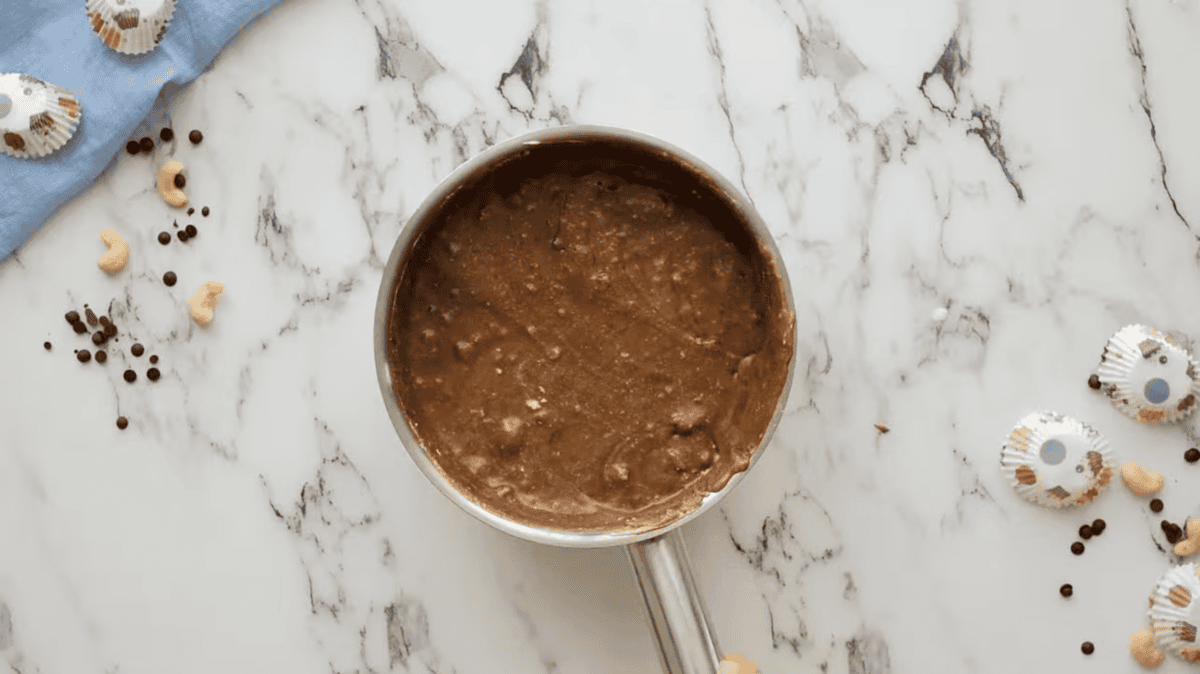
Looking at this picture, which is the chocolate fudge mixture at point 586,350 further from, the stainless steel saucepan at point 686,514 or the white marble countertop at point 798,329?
the white marble countertop at point 798,329

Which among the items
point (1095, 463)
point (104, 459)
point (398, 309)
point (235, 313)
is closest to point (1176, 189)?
point (1095, 463)

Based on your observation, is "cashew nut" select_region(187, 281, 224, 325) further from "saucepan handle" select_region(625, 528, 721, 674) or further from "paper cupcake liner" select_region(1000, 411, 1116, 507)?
"paper cupcake liner" select_region(1000, 411, 1116, 507)

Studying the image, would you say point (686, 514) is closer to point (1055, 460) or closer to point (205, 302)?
point (1055, 460)

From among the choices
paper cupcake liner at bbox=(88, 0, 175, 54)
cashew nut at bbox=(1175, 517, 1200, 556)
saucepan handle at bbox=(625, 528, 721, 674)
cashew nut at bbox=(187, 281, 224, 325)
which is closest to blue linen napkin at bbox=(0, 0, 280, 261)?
paper cupcake liner at bbox=(88, 0, 175, 54)

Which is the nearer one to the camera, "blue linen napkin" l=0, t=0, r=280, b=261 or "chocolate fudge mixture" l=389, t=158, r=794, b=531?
"chocolate fudge mixture" l=389, t=158, r=794, b=531

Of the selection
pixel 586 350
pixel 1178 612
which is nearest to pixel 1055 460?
pixel 1178 612

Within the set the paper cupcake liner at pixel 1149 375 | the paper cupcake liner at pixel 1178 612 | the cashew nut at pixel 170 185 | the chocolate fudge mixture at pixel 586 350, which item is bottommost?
the paper cupcake liner at pixel 1178 612

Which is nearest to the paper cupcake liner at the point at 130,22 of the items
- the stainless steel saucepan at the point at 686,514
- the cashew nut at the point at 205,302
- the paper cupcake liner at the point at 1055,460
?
the cashew nut at the point at 205,302
